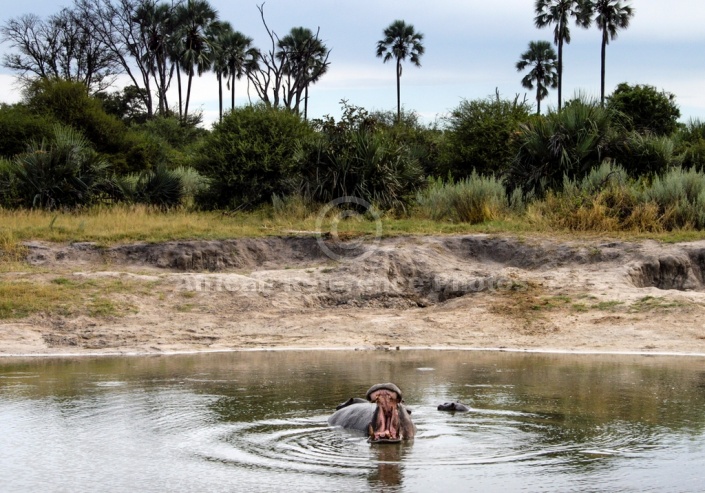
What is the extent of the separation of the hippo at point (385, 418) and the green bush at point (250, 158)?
46.3 ft

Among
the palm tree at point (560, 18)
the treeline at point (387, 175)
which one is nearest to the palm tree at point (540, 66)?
the palm tree at point (560, 18)

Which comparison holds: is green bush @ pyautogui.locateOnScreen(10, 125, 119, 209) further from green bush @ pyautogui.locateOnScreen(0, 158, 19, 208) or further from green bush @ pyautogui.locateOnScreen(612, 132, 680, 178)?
green bush @ pyautogui.locateOnScreen(612, 132, 680, 178)

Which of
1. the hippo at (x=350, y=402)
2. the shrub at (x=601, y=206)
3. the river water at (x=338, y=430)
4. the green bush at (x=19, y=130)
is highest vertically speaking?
the green bush at (x=19, y=130)

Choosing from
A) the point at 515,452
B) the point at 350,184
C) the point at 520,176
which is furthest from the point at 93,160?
the point at 515,452

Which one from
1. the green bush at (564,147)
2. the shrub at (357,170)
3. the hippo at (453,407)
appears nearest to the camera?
the hippo at (453,407)

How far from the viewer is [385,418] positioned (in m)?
7.08

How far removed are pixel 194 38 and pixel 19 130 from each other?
3020 centimetres

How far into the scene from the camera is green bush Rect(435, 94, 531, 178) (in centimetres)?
2638

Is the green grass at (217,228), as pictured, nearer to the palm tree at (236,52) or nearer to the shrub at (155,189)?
the shrub at (155,189)

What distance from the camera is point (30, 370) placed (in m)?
10.3

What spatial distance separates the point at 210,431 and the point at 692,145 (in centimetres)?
1969

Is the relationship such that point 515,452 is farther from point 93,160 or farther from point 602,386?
point 93,160

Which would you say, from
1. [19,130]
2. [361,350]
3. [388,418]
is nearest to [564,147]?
[361,350]

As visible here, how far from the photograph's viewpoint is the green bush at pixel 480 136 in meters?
26.4
